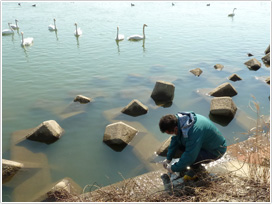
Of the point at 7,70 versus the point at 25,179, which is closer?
the point at 25,179

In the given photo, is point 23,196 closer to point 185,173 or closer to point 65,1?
point 185,173

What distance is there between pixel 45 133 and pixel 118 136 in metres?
2.13

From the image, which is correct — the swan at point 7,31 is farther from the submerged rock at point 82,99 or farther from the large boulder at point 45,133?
the large boulder at point 45,133

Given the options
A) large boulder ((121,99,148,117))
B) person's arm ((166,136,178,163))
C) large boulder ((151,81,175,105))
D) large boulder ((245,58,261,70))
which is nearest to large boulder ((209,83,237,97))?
large boulder ((151,81,175,105))

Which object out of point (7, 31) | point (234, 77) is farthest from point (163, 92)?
point (7, 31)

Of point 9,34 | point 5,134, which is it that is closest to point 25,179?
point 5,134

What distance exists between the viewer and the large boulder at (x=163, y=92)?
344 inches

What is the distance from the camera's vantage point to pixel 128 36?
1950 centimetres

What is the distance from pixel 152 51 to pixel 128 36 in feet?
15.6

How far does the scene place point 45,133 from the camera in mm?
6570

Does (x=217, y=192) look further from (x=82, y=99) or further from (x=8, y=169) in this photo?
(x=82, y=99)

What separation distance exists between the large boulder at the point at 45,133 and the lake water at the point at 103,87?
198 mm

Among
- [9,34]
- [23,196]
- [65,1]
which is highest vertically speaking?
[65,1]

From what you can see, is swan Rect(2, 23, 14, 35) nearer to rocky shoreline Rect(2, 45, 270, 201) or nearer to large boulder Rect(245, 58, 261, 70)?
rocky shoreline Rect(2, 45, 270, 201)
